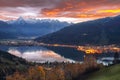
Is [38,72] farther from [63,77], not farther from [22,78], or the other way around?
[63,77]

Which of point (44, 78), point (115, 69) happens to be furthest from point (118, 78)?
point (44, 78)

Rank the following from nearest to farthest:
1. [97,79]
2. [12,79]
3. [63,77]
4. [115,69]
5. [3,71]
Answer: [97,79] < [115,69] < [63,77] < [12,79] < [3,71]

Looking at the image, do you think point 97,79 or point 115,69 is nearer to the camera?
point 97,79

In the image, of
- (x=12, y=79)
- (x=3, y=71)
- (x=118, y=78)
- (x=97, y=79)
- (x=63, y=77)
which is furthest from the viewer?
(x=3, y=71)

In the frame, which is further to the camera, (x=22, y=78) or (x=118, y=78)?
(x=22, y=78)

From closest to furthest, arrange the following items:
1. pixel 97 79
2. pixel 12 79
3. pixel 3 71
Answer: pixel 97 79, pixel 12 79, pixel 3 71

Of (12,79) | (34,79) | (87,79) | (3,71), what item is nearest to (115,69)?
(87,79)

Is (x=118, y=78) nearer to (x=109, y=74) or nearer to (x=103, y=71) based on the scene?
(x=109, y=74)

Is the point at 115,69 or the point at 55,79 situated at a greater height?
the point at 115,69

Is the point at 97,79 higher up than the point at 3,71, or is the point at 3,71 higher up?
the point at 97,79
